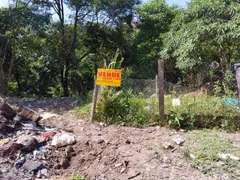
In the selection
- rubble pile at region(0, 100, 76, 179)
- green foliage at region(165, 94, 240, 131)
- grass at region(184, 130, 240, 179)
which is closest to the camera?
grass at region(184, 130, 240, 179)

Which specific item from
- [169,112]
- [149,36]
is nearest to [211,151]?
[169,112]

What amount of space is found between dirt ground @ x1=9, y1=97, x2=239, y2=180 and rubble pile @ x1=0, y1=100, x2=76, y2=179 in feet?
0.30

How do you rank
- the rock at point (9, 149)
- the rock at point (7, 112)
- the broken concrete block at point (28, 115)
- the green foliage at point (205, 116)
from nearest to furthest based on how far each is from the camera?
the rock at point (9, 149)
the green foliage at point (205, 116)
the rock at point (7, 112)
the broken concrete block at point (28, 115)

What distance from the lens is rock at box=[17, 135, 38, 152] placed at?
3.00 meters

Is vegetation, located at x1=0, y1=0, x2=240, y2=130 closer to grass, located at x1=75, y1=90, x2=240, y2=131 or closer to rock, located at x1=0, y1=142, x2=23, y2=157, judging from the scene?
grass, located at x1=75, y1=90, x2=240, y2=131

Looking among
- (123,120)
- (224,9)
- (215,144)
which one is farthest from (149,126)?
(224,9)

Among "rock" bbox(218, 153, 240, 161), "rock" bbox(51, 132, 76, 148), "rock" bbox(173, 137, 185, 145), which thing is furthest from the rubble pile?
"rock" bbox(218, 153, 240, 161)

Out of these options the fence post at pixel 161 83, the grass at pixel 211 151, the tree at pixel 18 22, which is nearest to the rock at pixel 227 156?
the grass at pixel 211 151

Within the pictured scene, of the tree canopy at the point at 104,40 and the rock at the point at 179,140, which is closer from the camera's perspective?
the rock at the point at 179,140

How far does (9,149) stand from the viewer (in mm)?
2936

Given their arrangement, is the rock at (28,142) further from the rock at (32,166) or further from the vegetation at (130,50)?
the vegetation at (130,50)

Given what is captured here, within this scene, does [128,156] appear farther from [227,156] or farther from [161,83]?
[161,83]

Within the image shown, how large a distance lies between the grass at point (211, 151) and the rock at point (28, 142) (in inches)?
77.1

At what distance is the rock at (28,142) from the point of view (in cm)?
300
